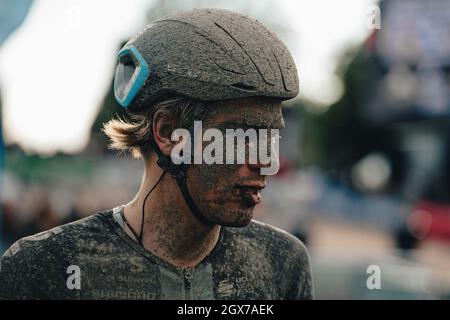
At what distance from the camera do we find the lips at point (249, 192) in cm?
322

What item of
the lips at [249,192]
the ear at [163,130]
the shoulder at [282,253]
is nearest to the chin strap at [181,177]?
the ear at [163,130]

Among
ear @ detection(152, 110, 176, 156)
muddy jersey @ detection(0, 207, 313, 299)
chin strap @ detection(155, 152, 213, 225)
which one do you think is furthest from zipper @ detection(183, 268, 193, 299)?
ear @ detection(152, 110, 176, 156)

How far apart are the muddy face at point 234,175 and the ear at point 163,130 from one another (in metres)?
0.13

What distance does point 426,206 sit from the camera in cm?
3419

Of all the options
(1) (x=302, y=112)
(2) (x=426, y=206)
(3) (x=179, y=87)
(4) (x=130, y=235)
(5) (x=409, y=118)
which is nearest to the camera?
(3) (x=179, y=87)

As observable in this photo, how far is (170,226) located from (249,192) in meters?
0.37

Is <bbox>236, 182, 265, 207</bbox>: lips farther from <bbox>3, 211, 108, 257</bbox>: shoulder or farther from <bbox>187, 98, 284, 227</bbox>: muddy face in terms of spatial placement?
<bbox>3, 211, 108, 257</bbox>: shoulder

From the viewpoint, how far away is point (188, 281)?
3383mm

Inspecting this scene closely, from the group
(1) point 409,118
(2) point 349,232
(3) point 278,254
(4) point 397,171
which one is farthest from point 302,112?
(3) point 278,254

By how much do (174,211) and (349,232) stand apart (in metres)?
32.0

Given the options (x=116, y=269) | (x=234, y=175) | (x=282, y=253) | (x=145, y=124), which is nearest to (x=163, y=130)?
(x=145, y=124)

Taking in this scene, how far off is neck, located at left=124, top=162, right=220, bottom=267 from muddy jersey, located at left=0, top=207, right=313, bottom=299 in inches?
1.5

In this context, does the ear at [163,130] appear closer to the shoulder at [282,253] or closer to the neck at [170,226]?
the neck at [170,226]
